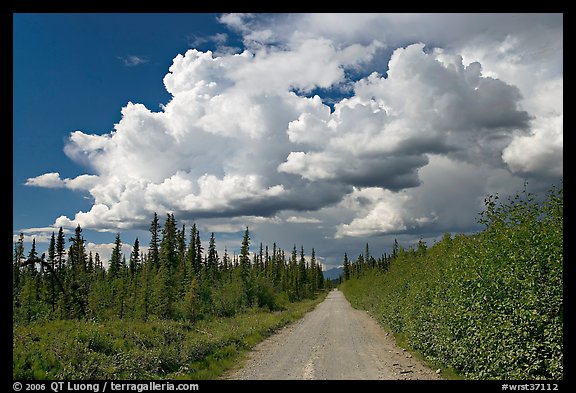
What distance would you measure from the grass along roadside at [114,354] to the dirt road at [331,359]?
4.55 feet

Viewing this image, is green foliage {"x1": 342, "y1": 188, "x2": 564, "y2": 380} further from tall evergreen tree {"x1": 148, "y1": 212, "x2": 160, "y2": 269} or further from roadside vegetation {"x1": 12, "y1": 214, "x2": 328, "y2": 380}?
tall evergreen tree {"x1": 148, "y1": 212, "x2": 160, "y2": 269}

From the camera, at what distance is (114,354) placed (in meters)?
15.4

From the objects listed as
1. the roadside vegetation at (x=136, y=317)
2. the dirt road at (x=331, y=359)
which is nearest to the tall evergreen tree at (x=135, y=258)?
the roadside vegetation at (x=136, y=317)

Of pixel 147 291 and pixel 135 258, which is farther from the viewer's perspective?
pixel 135 258

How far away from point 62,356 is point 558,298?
1427 cm

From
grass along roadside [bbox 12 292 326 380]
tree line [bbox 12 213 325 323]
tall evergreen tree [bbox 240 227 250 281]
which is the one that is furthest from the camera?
tall evergreen tree [bbox 240 227 250 281]

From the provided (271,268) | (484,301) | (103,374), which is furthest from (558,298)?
(271,268)

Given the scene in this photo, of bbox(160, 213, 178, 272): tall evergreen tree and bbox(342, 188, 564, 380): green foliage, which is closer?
bbox(342, 188, 564, 380): green foliage

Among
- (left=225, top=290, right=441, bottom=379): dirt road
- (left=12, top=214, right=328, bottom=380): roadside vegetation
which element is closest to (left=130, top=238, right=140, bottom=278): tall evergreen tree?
(left=12, top=214, right=328, bottom=380): roadside vegetation

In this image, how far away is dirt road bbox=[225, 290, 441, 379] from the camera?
13670 millimetres

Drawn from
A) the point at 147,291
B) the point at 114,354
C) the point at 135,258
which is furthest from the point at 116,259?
the point at 114,354

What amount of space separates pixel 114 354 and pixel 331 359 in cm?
868

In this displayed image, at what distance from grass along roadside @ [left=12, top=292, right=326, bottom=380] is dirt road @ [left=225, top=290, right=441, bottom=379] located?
1.39 m

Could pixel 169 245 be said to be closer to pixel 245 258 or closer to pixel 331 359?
pixel 245 258
